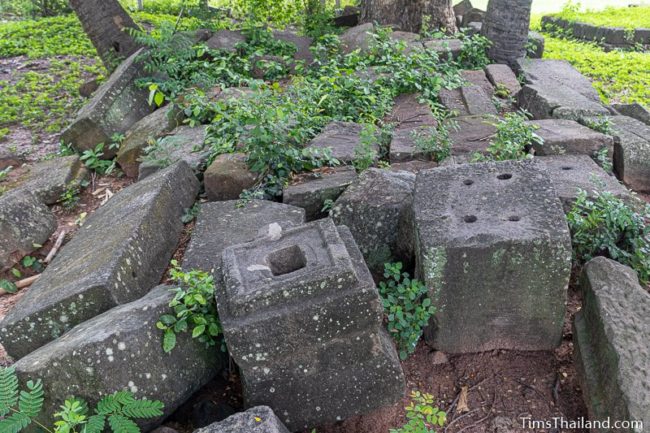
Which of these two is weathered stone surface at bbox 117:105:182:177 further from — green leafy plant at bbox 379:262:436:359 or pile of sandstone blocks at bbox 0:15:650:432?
green leafy plant at bbox 379:262:436:359

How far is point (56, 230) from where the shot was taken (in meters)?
4.46

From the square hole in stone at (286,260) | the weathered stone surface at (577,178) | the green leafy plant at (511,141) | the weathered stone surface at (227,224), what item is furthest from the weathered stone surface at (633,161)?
the square hole in stone at (286,260)

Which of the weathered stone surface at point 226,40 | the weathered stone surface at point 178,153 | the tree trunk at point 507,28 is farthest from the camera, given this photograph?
the weathered stone surface at point 226,40

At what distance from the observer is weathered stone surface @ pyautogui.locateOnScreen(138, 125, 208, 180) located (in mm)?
4395

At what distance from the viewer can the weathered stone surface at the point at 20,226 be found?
3943 millimetres

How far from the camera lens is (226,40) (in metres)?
6.80

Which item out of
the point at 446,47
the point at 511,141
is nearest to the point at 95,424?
the point at 511,141

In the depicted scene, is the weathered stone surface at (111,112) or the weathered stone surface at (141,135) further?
the weathered stone surface at (111,112)

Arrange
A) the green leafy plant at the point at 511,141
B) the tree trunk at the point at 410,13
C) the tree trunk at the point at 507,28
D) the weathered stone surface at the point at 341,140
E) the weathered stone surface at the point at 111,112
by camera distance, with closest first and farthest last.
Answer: the green leafy plant at the point at 511,141 → the weathered stone surface at the point at 341,140 → the weathered stone surface at the point at 111,112 → the tree trunk at the point at 507,28 → the tree trunk at the point at 410,13

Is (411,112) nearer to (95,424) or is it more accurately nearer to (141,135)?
(141,135)

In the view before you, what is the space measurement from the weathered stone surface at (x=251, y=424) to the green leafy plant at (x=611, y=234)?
6.76 ft

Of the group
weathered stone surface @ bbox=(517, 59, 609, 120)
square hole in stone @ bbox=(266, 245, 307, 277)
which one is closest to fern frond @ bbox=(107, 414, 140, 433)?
square hole in stone @ bbox=(266, 245, 307, 277)

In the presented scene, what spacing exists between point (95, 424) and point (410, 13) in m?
6.82

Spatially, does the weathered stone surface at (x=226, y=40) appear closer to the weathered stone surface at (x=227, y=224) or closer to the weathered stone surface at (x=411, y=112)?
the weathered stone surface at (x=411, y=112)
